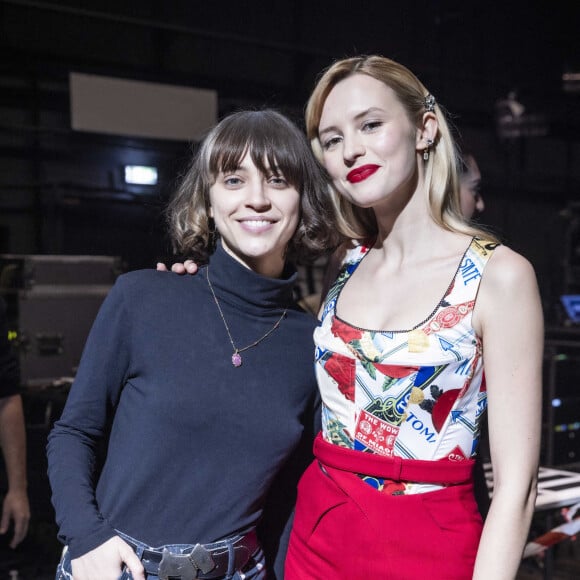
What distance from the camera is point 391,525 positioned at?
126 centimetres

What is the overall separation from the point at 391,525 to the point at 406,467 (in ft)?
0.34

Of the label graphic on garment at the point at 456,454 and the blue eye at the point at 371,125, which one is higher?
the blue eye at the point at 371,125

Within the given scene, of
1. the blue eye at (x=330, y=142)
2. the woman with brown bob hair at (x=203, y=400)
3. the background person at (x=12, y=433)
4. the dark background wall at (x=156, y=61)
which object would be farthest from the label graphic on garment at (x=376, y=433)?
the dark background wall at (x=156, y=61)

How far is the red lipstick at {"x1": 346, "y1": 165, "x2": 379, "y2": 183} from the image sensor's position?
1.35 metres

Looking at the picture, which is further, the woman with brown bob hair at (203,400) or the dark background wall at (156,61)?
the dark background wall at (156,61)

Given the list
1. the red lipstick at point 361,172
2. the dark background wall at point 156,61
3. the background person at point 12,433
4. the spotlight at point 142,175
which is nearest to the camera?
the red lipstick at point 361,172

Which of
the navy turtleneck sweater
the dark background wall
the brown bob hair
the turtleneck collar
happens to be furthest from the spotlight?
the navy turtleneck sweater

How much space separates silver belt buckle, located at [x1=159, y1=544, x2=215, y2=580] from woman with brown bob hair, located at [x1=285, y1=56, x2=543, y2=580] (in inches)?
8.2

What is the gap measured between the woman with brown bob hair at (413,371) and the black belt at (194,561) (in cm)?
16

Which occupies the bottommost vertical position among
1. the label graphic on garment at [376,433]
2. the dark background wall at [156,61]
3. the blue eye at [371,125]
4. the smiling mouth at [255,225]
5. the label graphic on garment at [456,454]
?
the label graphic on garment at [456,454]

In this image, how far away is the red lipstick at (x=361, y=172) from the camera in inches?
53.2

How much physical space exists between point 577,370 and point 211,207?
144 inches

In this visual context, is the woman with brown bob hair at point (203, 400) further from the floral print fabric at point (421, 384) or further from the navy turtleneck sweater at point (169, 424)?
the floral print fabric at point (421, 384)

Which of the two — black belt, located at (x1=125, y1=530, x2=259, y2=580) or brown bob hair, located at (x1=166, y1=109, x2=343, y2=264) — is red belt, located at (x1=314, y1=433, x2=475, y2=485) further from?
brown bob hair, located at (x1=166, y1=109, x2=343, y2=264)
